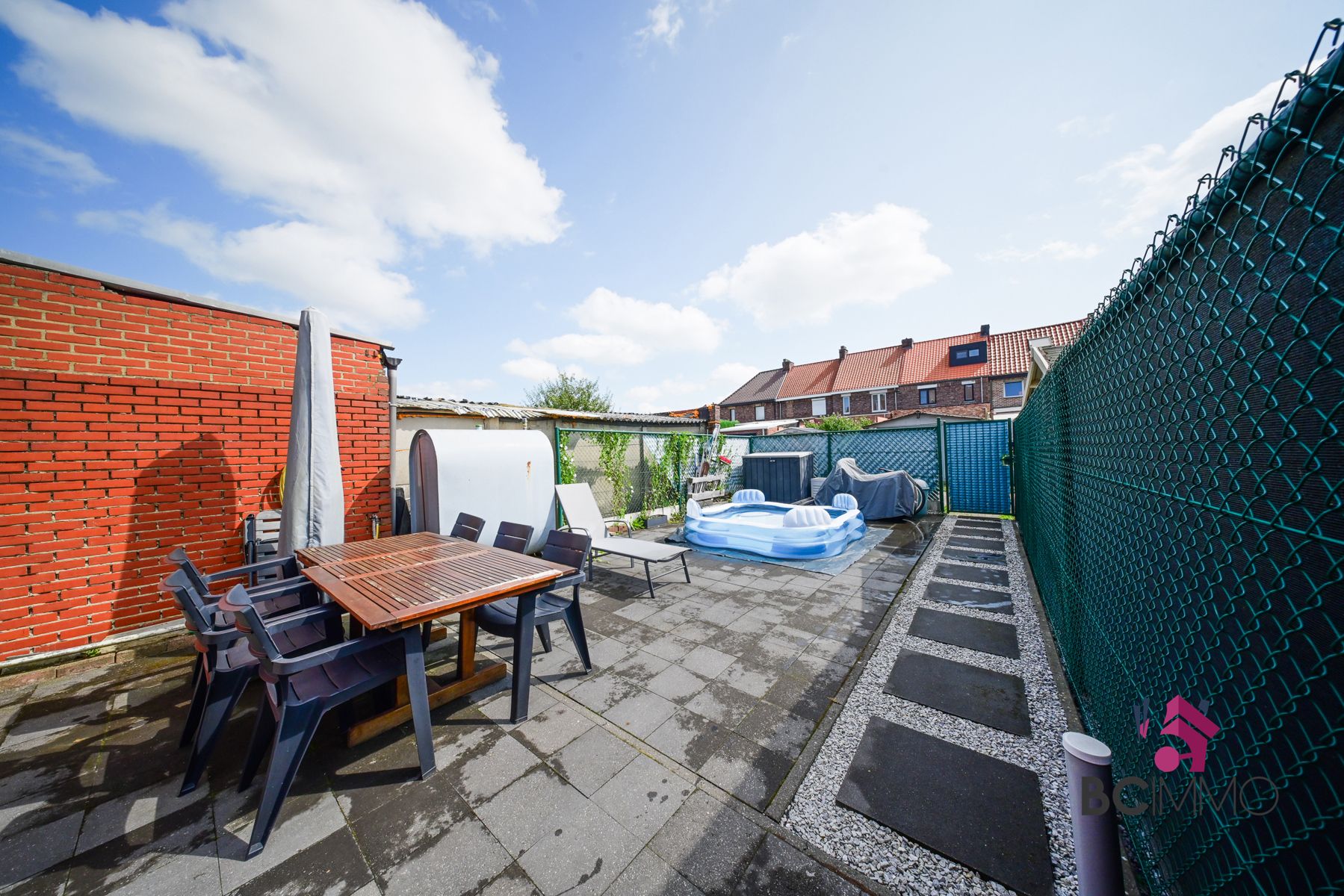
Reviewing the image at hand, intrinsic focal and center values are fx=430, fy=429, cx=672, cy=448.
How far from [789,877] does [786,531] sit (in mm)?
4574

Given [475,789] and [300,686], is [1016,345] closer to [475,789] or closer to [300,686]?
[475,789]

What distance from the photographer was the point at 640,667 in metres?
3.16

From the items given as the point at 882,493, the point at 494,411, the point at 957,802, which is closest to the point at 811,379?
the point at 882,493

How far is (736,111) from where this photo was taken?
631 centimetres

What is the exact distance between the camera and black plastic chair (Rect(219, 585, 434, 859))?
1763 millimetres

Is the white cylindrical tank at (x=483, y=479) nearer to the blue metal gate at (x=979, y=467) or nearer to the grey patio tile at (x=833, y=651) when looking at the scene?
the grey patio tile at (x=833, y=651)

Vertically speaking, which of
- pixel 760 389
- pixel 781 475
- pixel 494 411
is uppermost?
pixel 760 389

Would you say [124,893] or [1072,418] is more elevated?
[1072,418]

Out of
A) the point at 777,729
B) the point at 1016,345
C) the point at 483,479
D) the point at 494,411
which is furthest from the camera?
the point at 1016,345

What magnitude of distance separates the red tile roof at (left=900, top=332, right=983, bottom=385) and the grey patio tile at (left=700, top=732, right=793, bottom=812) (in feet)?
88.6

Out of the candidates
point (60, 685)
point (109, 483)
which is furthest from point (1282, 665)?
point (109, 483)

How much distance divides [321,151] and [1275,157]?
6.85 metres

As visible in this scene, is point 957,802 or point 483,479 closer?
point 957,802

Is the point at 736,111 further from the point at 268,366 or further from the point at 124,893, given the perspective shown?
the point at 124,893
